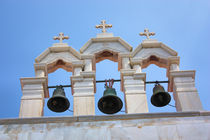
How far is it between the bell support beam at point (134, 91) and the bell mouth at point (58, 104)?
189 cm

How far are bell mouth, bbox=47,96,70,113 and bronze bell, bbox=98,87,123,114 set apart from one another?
48.4 inches

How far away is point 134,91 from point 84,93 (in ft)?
5.19

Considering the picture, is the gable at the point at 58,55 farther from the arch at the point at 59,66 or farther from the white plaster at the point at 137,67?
the white plaster at the point at 137,67

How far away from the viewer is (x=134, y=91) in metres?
16.0

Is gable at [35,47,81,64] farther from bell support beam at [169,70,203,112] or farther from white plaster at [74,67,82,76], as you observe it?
bell support beam at [169,70,203,112]

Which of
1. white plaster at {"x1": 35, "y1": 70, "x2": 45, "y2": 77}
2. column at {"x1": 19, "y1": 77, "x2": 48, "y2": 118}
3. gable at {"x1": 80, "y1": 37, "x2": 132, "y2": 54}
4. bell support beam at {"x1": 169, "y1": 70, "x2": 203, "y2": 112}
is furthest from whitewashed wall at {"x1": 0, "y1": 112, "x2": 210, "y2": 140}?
gable at {"x1": 80, "y1": 37, "x2": 132, "y2": 54}

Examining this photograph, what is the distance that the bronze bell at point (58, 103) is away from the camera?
→ 51.4ft

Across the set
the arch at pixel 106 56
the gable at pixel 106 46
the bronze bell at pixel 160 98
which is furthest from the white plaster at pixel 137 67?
the bronze bell at pixel 160 98

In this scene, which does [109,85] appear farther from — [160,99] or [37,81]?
[37,81]

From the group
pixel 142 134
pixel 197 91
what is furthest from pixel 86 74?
pixel 142 134

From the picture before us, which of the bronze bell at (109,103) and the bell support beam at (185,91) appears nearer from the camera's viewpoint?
the bronze bell at (109,103)

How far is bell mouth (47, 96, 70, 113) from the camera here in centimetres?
1569

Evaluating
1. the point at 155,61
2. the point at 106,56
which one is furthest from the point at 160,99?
the point at 106,56

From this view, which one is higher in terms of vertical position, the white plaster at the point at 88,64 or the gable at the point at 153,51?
the gable at the point at 153,51
